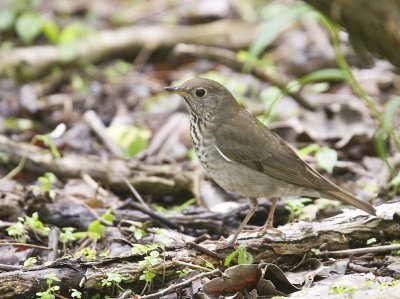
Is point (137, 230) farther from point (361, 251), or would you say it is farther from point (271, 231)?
point (361, 251)

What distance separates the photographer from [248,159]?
199 inches

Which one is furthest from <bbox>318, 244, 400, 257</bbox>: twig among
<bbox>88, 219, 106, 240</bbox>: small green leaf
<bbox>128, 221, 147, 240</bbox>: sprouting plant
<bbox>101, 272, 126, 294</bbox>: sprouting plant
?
<bbox>88, 219, 106, 240</bbox>: small green leaf

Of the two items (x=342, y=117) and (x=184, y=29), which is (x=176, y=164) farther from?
(x=184, y=29)

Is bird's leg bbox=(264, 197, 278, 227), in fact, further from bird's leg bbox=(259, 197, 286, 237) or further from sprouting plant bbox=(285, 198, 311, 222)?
sprouting plant bbox=(285, 198, 311, 222)

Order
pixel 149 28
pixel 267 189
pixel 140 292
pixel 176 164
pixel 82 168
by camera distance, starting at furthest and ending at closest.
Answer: pixel 149 28, pixel 176 164, pixel 82 168, pixel 267 189, pixel 140 292

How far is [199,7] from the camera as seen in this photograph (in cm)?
1093

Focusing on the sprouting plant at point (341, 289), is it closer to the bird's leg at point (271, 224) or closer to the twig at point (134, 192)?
the bird's leg at point (271, 224)

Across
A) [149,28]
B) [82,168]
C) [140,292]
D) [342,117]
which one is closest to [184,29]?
[149,28]

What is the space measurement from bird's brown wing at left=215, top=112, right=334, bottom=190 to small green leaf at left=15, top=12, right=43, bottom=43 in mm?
4810

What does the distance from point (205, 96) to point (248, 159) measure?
0.65 meters

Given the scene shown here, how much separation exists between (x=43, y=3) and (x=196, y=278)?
8126 millimetres

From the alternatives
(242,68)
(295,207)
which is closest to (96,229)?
(295,207)

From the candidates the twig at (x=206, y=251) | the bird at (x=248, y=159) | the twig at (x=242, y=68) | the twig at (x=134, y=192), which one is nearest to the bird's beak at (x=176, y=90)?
the bird at (x=248, y=159)

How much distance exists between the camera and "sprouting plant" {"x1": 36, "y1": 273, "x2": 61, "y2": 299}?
374cm
